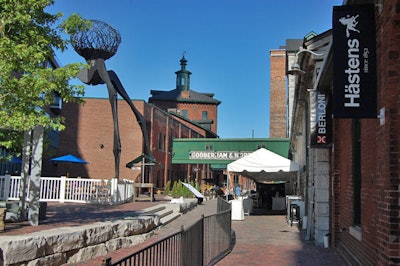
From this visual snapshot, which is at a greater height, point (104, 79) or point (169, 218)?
point (104, 79)

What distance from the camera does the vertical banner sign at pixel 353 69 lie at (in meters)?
5.75

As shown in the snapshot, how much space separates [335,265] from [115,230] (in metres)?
4.68

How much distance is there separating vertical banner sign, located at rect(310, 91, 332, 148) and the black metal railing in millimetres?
2808

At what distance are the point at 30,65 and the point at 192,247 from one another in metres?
4.76

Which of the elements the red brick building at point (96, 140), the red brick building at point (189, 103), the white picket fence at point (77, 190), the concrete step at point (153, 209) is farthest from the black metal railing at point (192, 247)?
the red brick building at point (189, 103)

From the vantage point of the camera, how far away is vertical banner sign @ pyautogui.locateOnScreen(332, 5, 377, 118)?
5754 millimetres

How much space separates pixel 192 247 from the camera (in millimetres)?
6648

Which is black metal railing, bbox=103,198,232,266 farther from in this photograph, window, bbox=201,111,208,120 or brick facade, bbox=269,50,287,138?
window, bbox=201,111,208,120

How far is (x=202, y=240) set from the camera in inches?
297

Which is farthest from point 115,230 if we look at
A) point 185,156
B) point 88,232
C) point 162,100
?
point 162,100

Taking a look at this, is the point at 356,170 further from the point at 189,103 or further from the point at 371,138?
the point at 189,103

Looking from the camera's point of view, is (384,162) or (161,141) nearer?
(384,162)

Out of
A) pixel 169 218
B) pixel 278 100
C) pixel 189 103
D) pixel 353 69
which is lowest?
pixel 169 218

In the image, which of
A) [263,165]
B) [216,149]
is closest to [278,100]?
[216,149]
